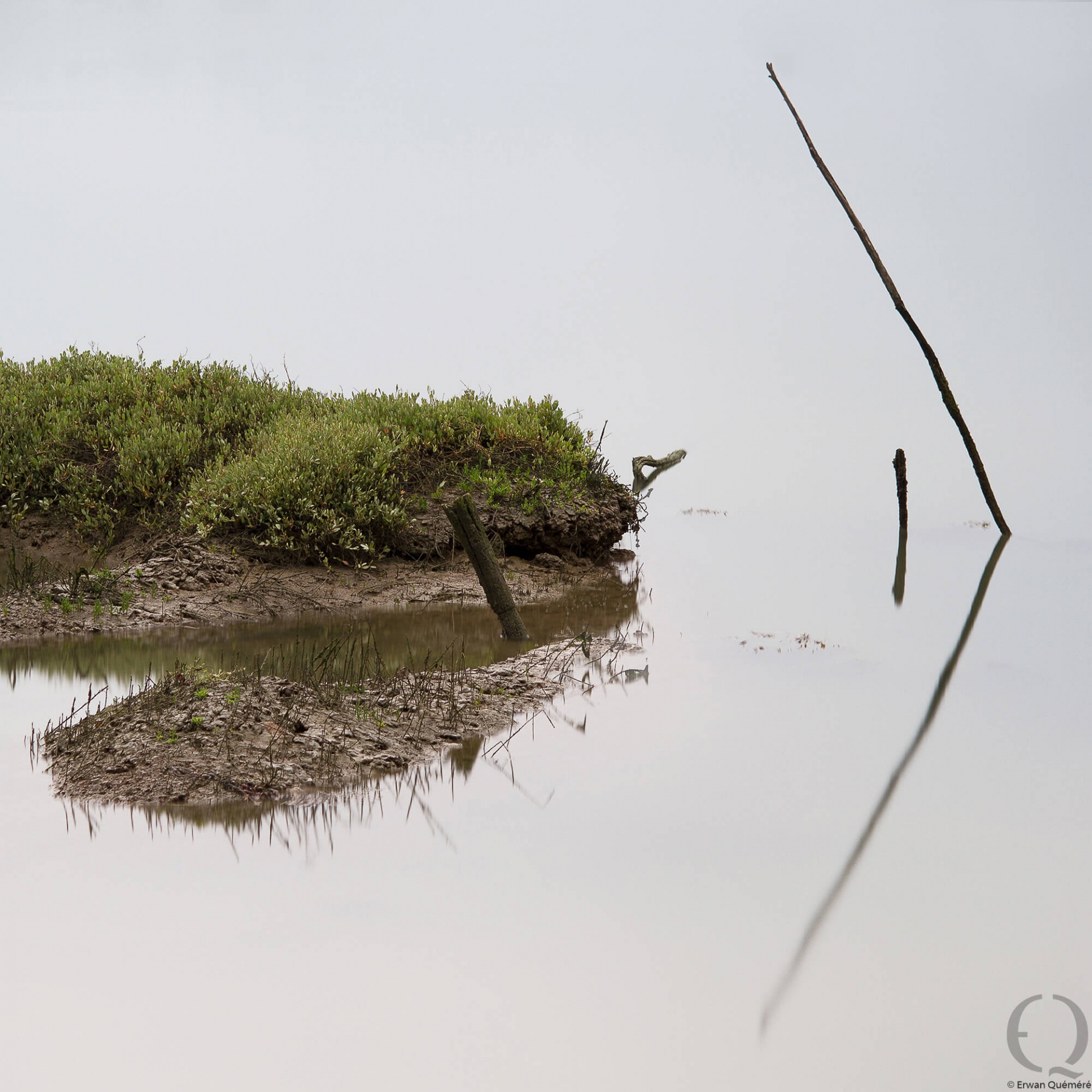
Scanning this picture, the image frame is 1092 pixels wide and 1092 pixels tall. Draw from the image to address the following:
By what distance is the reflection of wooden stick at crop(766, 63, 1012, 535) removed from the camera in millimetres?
19516

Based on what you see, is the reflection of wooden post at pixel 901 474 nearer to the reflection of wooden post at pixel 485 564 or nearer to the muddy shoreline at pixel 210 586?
the muddy shoreline at pixel 210 586

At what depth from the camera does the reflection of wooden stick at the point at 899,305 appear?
19.5 metres

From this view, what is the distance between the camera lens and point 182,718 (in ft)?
22.7

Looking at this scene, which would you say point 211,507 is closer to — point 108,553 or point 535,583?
point 108,553

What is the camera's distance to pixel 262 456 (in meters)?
14.3

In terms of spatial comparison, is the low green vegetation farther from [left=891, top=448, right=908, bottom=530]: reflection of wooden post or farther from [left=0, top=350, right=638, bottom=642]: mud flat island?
[left=891, top=448, right=908, bottom=530]: reflection of wooden post

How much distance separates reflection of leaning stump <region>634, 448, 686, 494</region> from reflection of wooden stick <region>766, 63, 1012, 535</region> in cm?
535

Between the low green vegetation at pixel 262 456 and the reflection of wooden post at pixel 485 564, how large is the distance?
369 cm

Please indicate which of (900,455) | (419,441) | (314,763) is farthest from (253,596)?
(900,455)

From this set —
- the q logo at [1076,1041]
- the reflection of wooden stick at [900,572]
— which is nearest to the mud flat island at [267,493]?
the reflection of wooden stick at [900,572]

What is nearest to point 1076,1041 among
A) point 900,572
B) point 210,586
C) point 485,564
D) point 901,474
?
point 485,564

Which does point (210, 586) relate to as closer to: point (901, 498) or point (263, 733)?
point (263, 733)

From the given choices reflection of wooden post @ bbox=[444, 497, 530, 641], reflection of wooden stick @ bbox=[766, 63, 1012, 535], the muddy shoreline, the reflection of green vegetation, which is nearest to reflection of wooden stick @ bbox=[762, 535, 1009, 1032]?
the reflection of green vegetation

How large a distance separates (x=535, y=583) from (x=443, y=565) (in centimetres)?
136
